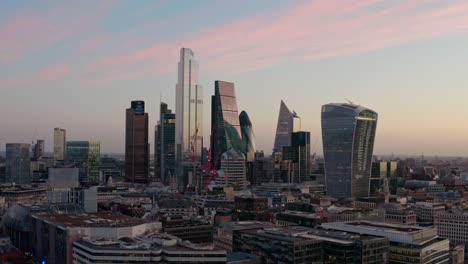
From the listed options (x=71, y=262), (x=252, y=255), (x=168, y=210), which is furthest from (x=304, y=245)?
(x=168, y=210)

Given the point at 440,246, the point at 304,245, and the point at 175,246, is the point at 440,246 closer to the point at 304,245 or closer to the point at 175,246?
the point at 304,245

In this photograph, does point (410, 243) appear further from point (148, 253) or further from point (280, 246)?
point (148, 253)

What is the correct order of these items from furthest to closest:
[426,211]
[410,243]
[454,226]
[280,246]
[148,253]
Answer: [426,211] < [454,226] < [410,243] < [280,246] < [148,253]

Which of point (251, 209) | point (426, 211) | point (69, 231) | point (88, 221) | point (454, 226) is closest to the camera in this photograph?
point (69, 231)

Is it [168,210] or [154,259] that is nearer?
[154,259]

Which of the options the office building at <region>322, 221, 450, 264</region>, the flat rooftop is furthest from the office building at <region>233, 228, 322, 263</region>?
the flat rooftop

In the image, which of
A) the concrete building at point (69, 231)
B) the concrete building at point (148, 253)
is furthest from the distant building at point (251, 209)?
the concrete building at point (148, 253)

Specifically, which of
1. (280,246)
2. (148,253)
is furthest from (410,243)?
(148,253)

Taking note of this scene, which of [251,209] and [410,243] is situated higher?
[410,243]
